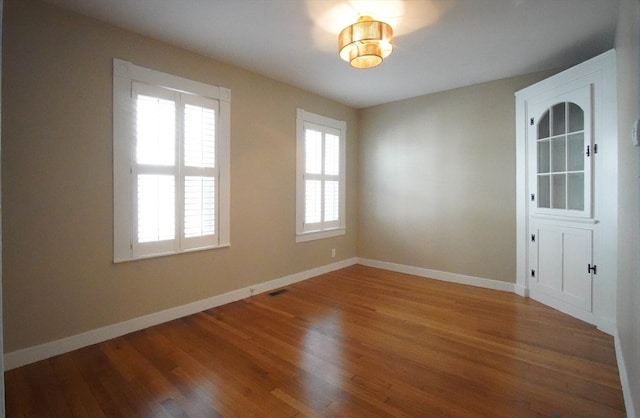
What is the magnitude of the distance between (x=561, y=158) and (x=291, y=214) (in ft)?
10.7

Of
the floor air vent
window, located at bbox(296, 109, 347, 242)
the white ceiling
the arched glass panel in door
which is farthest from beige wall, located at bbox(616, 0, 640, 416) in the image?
window, located at bbox(296, 109, 347, 242)

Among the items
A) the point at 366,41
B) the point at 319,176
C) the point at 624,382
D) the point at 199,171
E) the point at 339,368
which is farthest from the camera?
the point at 319,176

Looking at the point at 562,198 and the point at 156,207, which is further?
the point at 562,198

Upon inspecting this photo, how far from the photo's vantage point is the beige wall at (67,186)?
7.58 feet

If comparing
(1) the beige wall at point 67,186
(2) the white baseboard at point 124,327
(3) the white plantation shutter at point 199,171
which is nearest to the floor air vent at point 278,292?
(2) the white baseboard at point 124,327

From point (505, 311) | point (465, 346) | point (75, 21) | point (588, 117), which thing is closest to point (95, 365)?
point (75, 21)

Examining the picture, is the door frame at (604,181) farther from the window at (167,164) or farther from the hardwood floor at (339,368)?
the window at (167,164)

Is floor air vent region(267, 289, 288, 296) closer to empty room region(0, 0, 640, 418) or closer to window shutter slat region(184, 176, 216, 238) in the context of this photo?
empty room region(0, 0, 640, 418)

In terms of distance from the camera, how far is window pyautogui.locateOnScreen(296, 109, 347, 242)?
4480 millimetres

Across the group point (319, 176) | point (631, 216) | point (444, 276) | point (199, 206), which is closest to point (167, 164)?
point (199, 206)

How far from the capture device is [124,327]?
281cm

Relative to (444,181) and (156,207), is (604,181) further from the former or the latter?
(156,207)

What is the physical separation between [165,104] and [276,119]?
56.6 inches

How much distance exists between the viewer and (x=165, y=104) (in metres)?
3.03
